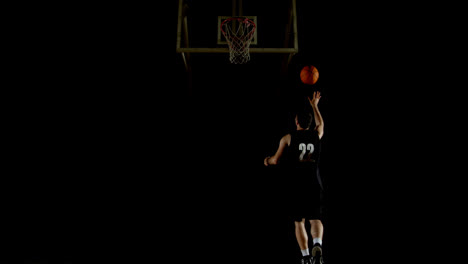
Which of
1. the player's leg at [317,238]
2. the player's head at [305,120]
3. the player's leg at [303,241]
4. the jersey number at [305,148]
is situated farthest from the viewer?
the player's head at [305,120]

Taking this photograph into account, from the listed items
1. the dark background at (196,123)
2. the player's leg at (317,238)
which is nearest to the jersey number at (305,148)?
the player's leg at (317,238)

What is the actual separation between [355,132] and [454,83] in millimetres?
1547

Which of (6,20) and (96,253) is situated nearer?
(96,253)

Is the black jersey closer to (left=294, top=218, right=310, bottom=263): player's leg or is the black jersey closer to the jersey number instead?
the jersey number

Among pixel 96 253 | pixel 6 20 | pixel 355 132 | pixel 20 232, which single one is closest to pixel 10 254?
pixel 20 232

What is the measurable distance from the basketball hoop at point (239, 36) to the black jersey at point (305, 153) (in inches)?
49.5

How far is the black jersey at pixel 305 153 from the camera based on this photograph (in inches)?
140

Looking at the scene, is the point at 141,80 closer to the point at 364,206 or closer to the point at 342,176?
the point at 342,176

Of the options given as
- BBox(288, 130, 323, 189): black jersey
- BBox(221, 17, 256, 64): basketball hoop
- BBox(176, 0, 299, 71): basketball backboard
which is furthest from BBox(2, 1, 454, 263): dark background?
BBox(288, 130, 323, 189): black jersey

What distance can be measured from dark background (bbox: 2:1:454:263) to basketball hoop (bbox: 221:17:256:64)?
0.85 meters

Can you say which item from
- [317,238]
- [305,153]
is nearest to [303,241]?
[317,238]

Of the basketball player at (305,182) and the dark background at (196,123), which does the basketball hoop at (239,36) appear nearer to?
the dark background at (196,123)

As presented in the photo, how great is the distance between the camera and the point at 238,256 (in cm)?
455

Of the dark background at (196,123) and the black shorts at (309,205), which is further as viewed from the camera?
the dark background at (196,123)
